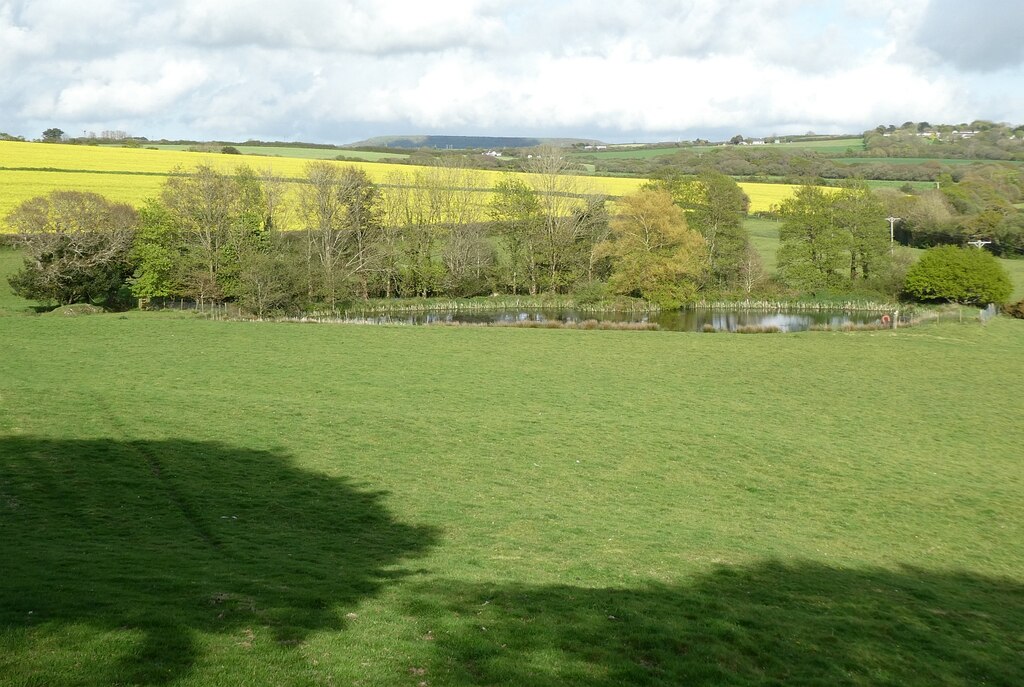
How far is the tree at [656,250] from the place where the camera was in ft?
232

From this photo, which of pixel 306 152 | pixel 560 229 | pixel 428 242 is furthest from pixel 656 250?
pixel 306 152

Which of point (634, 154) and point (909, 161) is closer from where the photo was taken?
point (909, 161)

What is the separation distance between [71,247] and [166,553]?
159 ft

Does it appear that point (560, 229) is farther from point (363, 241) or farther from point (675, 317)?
point (363, 241)

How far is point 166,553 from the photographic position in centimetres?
1482

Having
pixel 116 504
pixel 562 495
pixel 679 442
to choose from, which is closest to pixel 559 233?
pixel 679 442

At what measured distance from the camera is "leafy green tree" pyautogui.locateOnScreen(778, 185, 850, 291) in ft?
254

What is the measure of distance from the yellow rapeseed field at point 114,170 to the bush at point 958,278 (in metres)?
31.0

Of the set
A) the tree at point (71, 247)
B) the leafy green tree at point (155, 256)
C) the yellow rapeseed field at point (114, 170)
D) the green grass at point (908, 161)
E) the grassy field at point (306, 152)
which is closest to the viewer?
the tree at point (71, 247)

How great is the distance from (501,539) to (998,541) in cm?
1292

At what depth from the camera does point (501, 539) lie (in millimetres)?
17812

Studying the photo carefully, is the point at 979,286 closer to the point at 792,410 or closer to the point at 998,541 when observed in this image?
the point at 792,410

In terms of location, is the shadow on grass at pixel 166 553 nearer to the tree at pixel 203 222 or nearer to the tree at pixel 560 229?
the tree at pixel 203 222

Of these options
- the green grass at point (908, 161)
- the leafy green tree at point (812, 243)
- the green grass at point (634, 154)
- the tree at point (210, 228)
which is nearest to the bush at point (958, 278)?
the leafy green tree at point (812, 243)
